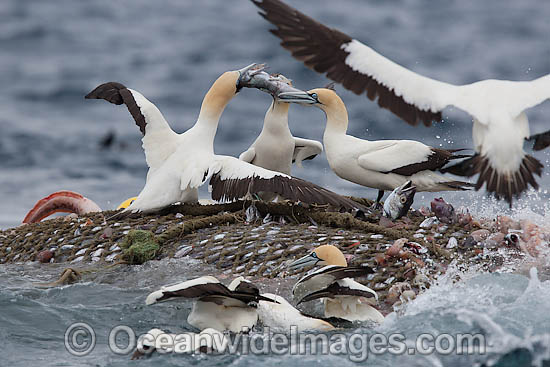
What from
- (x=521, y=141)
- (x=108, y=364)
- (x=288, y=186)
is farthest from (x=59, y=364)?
(x=521, y=141)

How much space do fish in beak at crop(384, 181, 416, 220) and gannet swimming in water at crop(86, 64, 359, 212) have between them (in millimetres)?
389

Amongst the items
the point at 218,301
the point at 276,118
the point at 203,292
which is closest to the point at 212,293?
the point at 203,292

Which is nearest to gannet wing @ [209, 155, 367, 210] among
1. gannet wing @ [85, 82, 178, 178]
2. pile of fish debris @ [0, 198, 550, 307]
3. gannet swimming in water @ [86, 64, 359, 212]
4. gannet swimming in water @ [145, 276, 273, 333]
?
gannet swimming in water @ [86, 64, 359, 212]

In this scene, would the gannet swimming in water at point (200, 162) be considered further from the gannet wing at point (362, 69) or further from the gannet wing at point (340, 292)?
the gannet wing at point (340, 292)

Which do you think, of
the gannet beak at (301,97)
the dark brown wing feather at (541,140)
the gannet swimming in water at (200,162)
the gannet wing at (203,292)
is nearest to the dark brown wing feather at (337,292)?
the gannet wing at (203,292)

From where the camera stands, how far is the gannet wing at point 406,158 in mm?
8641

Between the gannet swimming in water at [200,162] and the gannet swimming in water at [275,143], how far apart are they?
13.3 inches

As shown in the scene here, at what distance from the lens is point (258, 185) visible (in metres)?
8.13

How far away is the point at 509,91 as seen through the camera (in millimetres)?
6562

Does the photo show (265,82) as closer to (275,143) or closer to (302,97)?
(302,97)

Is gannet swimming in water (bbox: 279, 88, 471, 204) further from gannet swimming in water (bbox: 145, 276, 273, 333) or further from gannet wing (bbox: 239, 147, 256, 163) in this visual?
gannet swimming in water (bbox: 145, 276, 273, 333)

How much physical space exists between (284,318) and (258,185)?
8.98 ft

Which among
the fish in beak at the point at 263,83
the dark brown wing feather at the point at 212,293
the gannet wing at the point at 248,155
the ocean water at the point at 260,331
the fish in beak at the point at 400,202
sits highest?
the fish in beak at the point at 263,83

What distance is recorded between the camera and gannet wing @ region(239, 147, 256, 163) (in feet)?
31.9
